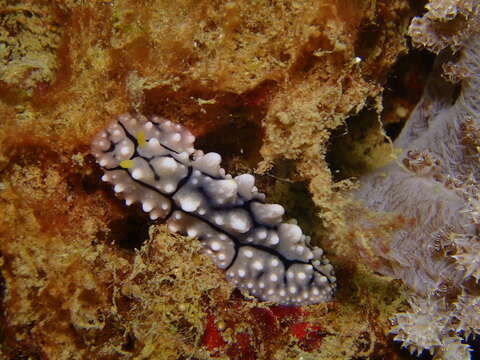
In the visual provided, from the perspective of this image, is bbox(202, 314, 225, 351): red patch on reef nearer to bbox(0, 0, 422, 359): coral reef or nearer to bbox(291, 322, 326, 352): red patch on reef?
bbox(0, 0, 422, 359): coral reef

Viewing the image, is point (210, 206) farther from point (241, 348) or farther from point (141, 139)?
point (241, 348)

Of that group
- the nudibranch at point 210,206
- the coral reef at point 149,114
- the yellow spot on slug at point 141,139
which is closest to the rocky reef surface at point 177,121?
the coral reef at point 149,114

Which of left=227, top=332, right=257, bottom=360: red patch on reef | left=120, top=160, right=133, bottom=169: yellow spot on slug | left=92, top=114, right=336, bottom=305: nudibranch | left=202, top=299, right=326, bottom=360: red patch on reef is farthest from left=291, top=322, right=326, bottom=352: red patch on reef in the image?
left=120, top=160, right=133, bottom=169: yellow spot on slug

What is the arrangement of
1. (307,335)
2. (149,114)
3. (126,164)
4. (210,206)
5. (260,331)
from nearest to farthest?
(126,164) < (210,206) < (260,331) < (149,114) < (307,335)

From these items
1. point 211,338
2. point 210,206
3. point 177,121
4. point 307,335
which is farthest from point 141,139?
point 307,335

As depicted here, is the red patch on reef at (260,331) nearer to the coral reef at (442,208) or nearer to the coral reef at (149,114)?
the coral reef at (149,114)

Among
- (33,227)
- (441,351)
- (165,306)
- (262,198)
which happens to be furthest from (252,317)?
(33,227)

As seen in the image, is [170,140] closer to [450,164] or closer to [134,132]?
[134,132]
